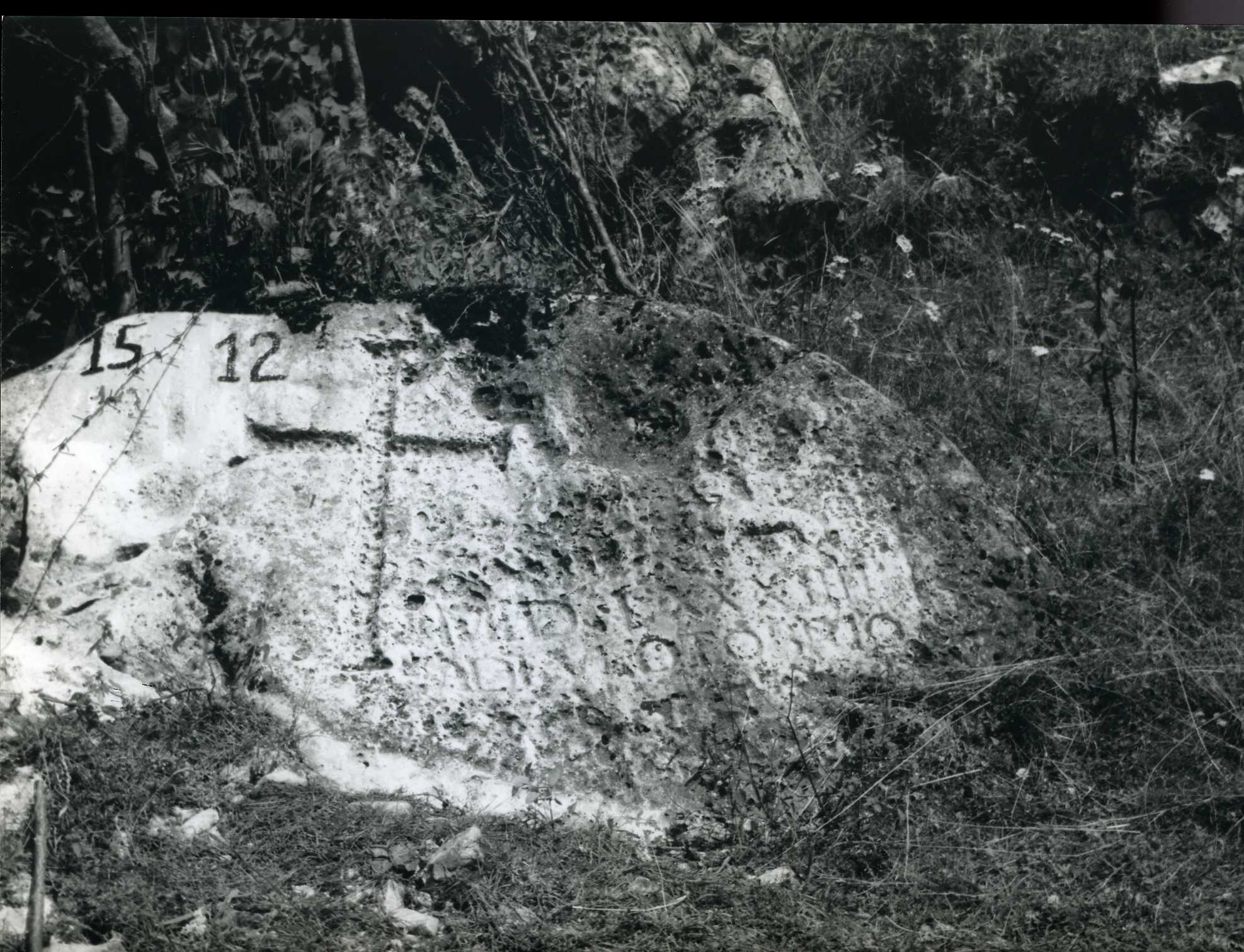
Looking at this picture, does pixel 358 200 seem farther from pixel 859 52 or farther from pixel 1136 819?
pixel 1136 819

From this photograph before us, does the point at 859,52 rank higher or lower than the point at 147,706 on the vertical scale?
higher

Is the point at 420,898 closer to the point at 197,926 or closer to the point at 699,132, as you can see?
the point at 197,926

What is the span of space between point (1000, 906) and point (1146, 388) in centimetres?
138

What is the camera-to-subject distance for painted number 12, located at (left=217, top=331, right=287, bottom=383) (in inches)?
111

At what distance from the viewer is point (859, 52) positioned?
9.76 feet

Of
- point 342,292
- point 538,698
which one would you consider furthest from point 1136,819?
point 342,292

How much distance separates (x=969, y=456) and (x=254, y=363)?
1.88 metres

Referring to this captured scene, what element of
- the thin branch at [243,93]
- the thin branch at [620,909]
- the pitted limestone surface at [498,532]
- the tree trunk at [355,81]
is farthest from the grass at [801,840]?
the tree trunk at [355,81]

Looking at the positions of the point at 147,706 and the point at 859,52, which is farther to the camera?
the point at 859,52

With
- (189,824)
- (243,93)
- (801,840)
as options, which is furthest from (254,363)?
(801,840)

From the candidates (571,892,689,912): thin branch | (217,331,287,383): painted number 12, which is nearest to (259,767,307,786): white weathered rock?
(571,892,689,912): thin branch

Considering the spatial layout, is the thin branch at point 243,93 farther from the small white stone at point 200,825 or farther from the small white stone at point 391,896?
the small white stone at point 391,896

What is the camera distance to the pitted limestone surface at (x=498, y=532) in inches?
106

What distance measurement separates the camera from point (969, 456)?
9.51ft
